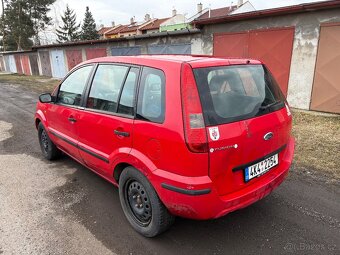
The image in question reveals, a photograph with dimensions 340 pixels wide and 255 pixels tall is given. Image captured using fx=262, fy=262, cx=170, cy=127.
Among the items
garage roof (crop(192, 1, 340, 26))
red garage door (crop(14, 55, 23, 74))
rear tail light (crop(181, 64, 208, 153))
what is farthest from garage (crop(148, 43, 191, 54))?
red garage door (crop(14, 55, 23, 74))

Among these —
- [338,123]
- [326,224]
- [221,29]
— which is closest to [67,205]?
[326,224]

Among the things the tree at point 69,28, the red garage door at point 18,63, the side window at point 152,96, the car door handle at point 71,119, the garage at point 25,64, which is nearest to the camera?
the side window at point 152,96

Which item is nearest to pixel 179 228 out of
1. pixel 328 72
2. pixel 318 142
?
pixel 318 142

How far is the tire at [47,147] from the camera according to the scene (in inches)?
172

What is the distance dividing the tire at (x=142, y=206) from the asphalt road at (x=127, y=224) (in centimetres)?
12

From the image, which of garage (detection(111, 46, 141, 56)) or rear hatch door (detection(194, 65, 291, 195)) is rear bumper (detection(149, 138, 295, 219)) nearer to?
rear hatch door (detection(194, 65, 291, 195))

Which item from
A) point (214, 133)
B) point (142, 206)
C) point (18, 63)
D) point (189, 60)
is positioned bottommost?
point (142, 206)

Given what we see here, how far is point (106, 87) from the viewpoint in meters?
2.96

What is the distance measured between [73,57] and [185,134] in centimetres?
1991

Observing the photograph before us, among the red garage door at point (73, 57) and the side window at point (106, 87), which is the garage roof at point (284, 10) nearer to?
the side window at point (106, 87)

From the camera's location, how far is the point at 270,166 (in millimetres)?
2570

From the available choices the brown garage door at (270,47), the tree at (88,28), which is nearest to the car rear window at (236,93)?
the brown garage door at (270,47)

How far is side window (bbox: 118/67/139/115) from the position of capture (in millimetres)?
2544

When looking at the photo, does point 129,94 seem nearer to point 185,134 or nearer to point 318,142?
point 185,134
